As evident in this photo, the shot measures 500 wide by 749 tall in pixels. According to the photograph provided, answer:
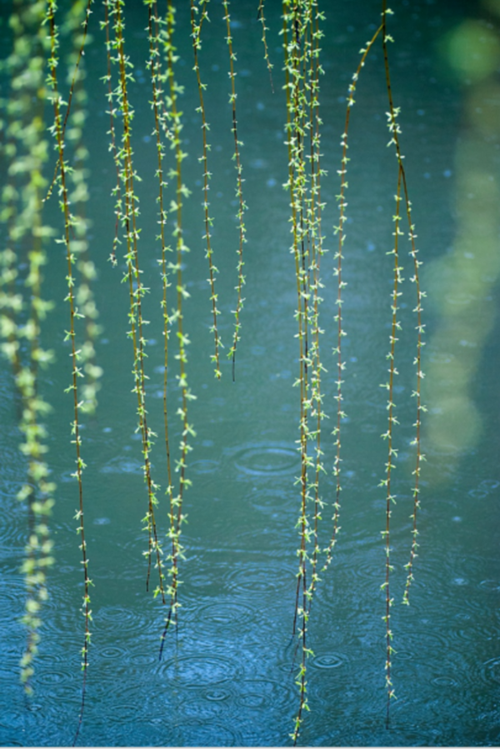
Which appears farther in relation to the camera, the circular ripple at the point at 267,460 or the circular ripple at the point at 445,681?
the circular ripple at the point at 267,460

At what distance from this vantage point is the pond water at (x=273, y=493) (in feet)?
5.52

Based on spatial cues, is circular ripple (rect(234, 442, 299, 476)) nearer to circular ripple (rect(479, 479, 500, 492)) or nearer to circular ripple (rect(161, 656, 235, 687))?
circular ripple (rect(479, 479, 500, 492))

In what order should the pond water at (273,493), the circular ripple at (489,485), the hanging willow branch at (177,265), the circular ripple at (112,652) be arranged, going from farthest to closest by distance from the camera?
the circular ripple at (489,485)
the circular ripple at (112,652)
the pond water at (273,493)
the hanging willow branch at (177,265)

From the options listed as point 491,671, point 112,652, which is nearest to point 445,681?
point 491,671

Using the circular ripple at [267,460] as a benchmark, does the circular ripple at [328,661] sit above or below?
below

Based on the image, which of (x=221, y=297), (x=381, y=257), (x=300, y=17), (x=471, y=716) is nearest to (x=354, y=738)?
(x=471, y=716)

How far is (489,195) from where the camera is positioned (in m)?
3.99

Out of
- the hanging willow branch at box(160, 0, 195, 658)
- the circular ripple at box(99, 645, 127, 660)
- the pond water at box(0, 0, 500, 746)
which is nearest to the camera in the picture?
the hanging willow branch at box(160, 0, 195, 658)

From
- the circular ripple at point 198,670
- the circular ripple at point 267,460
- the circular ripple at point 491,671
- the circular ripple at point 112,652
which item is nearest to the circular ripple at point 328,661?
the circular ripple at point 198,670

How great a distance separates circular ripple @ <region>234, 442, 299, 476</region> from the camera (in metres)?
2.42

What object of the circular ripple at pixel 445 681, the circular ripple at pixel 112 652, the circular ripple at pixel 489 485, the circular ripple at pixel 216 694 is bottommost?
the circular ripple at pixel 445 681

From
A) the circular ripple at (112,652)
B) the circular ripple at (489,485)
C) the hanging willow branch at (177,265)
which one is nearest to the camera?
the hanging willow branch at (177,265)

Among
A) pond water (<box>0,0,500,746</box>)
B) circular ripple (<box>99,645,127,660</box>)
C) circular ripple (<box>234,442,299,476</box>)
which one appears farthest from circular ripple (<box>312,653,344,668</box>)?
circular ripple (<box>234,442,299,476</box>)

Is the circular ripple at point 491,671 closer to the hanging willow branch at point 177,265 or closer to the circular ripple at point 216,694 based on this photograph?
the circular ripple at point 216,694
